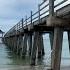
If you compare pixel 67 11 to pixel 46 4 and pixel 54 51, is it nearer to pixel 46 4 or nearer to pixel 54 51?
pixel 54 51

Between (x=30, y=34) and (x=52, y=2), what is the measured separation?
600 inches

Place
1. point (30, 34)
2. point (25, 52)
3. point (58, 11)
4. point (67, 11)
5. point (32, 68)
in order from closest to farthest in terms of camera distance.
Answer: point (67, 11) → point (58, 11) → point (32, 68) → point (30, 34) → point (25, 52)

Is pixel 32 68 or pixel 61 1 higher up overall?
pixel 61 1

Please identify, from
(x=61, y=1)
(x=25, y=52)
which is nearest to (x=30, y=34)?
(x=25, y=52)

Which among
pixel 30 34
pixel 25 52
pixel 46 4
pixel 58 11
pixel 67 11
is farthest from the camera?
pixel 25 52

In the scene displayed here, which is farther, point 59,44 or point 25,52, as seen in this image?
point 25,52

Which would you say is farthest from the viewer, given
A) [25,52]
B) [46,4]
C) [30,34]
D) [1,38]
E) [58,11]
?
[1,38]

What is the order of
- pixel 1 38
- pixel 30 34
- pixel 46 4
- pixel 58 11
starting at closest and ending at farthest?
1. pixel 58 11
2. pixel 46 4
3. pixel 30 34
4. pixel 1 38

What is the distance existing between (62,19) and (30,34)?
15.6 m

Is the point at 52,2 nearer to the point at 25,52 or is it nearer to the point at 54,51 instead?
the point at 54,51

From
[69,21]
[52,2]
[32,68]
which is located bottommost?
[32,68]

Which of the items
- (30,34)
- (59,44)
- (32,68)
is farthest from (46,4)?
(30,34)

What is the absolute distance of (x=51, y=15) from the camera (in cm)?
1286

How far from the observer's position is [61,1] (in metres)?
11.7
